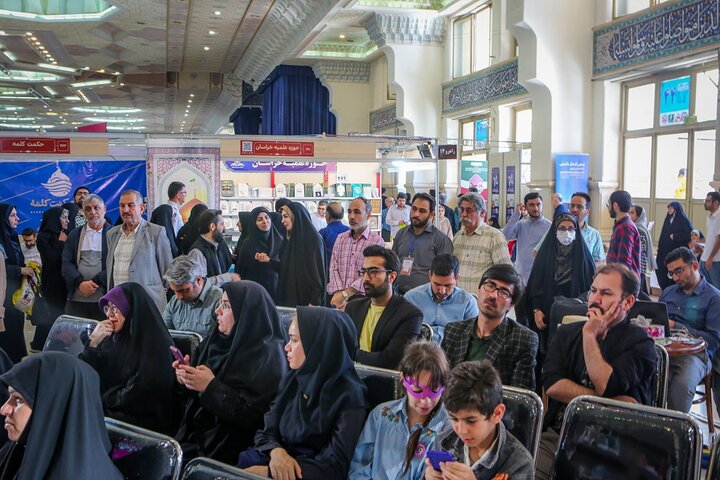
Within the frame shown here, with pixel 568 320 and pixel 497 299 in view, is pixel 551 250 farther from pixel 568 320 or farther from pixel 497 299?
pixel 497 299

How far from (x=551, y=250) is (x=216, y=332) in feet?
8.98

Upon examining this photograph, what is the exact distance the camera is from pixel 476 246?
15.4 ft

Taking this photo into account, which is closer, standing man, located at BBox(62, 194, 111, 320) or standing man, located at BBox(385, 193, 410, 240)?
standing man, located at BBox(62, 194, 111, 320)

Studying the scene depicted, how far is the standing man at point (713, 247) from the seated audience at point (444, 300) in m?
4.10

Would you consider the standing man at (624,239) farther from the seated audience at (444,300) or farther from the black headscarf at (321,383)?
the black headscarf at (321,383)

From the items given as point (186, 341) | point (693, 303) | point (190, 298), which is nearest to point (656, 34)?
point (693, 303)

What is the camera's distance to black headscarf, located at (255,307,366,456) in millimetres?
2387

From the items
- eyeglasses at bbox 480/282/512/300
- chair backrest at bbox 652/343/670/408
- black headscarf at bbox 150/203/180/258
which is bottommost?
chair backrest at bbox 652/343/670/408

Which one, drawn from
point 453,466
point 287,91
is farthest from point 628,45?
point 287,91

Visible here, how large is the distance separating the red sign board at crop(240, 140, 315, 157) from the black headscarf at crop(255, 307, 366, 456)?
4.48 metres

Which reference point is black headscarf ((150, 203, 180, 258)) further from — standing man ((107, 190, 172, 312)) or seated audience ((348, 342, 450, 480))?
seated audience ((348, 342, 450, 480))

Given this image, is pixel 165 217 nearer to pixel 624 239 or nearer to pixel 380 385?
pixel 624 239

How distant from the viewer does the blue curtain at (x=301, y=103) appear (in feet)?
66.4

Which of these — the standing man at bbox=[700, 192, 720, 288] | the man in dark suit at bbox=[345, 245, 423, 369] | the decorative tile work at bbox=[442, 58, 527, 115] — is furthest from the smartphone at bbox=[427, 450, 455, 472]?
the decorative tile work at bbox=[442, 58, 527, 115]
